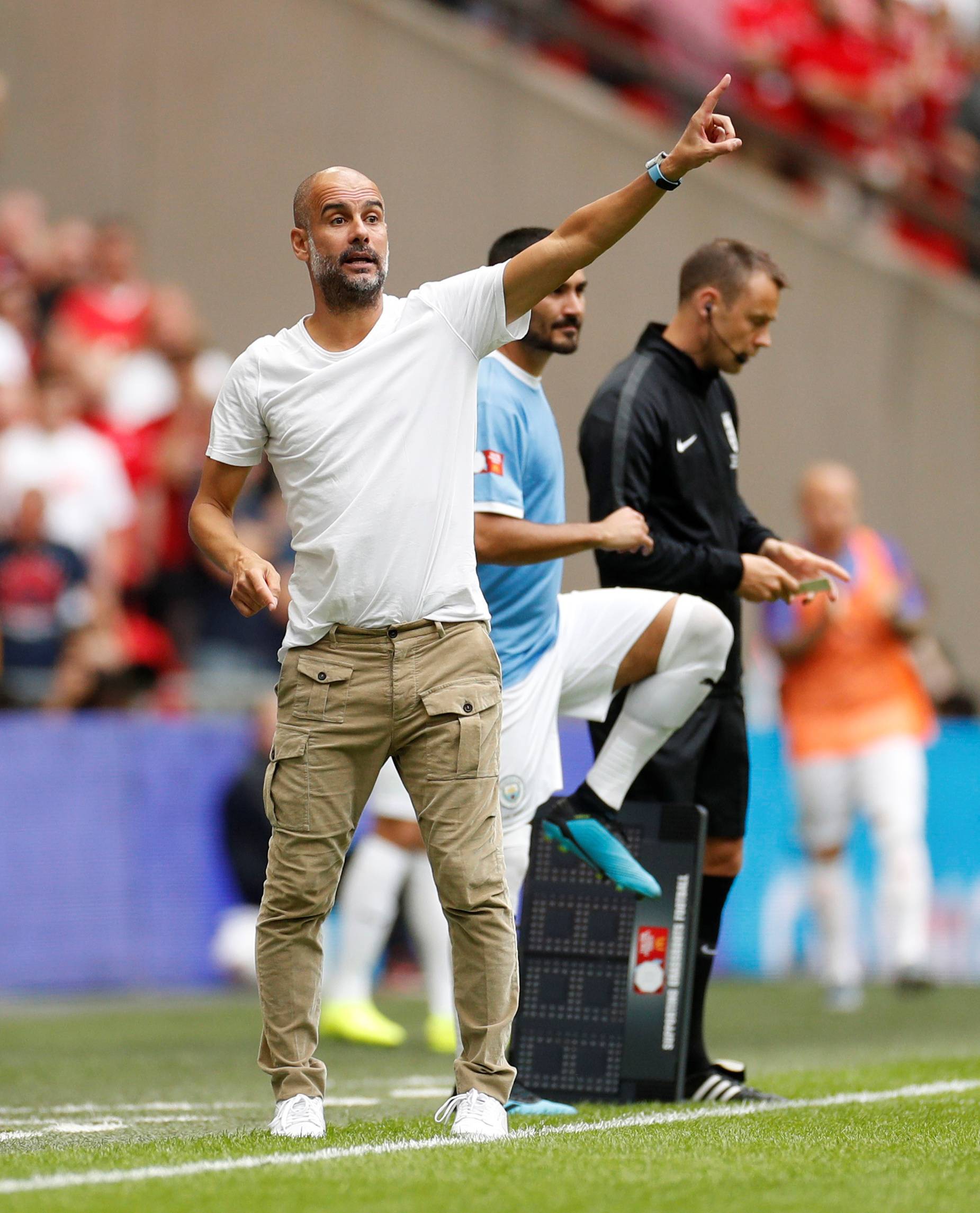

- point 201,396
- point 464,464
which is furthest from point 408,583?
point 201,396

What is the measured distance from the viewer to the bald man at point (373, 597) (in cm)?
491

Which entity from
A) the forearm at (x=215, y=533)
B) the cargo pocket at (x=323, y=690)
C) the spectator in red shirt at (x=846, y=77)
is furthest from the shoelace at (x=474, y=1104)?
the spectator in red shirt at (x=846, y=77)

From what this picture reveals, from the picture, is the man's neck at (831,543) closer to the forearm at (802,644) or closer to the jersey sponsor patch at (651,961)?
the forearm at (802,644)

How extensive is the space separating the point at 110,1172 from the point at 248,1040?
4.24m

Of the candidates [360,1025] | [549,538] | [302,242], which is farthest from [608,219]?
[360,1025]

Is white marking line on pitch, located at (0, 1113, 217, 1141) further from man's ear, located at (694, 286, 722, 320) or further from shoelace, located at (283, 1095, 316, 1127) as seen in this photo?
man's ear, located at (694, 286, 722, 320)

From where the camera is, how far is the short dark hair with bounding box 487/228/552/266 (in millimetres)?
5879

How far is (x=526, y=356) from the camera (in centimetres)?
595

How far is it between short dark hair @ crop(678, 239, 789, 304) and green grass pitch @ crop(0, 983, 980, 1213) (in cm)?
234

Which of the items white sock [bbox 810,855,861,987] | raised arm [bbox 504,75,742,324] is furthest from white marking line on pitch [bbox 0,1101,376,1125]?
white sock [bbox 810,855,861,987]

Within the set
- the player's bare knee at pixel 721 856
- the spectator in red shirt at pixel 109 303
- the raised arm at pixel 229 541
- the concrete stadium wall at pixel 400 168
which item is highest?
the concrete stadium wall at pixel 400 168

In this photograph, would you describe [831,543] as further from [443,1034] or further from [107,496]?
[107,496]

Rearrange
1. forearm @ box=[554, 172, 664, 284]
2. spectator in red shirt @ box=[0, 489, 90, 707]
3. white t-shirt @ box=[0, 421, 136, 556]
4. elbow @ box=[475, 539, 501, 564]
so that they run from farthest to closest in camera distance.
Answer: white t-shirt @ box=[0, 421, 136, 556], spectator in red shirt @ box=[0, 489, 90, 707], elbow @ box=[475, 539, 501, 564], forearm @ box=[554, 172, 664, 284]

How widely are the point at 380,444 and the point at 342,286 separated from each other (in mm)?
379
